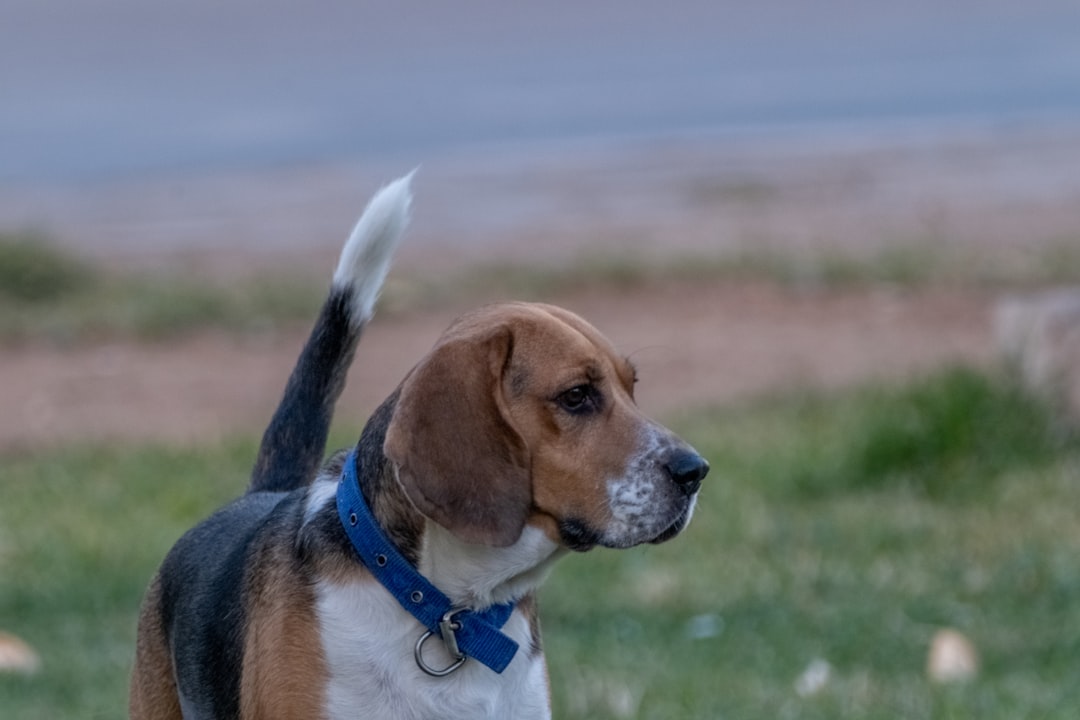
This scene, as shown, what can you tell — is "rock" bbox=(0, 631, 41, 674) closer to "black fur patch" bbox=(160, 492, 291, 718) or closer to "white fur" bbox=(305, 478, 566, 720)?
"black fur patch" bbox=(160, 492, 291, 718)

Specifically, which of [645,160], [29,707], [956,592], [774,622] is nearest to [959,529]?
[956,592]

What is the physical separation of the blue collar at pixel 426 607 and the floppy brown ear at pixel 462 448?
19 centimetres

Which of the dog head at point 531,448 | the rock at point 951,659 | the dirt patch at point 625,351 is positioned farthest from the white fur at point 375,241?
the dirt patch at point 625,351

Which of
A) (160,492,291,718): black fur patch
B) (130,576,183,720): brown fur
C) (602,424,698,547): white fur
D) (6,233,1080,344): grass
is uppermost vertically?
(602,424,698,547): white fur

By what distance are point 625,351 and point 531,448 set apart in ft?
19.9

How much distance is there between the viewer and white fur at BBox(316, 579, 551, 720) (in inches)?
166

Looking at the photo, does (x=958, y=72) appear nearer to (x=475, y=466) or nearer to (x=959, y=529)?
(x=959, y=529)

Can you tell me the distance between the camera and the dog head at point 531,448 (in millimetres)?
4098

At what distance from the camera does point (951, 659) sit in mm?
6242

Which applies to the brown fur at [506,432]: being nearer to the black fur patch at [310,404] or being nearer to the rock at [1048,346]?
the black fur patch at [310,404]

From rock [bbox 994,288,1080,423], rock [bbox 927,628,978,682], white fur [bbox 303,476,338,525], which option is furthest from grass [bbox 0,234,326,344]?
white fur [bbox 303,476,338,525]

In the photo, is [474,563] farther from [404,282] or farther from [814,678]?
[404,282]

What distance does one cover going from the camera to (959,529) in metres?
7.71

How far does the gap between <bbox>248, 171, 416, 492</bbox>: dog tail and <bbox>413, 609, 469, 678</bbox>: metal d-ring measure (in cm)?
111
